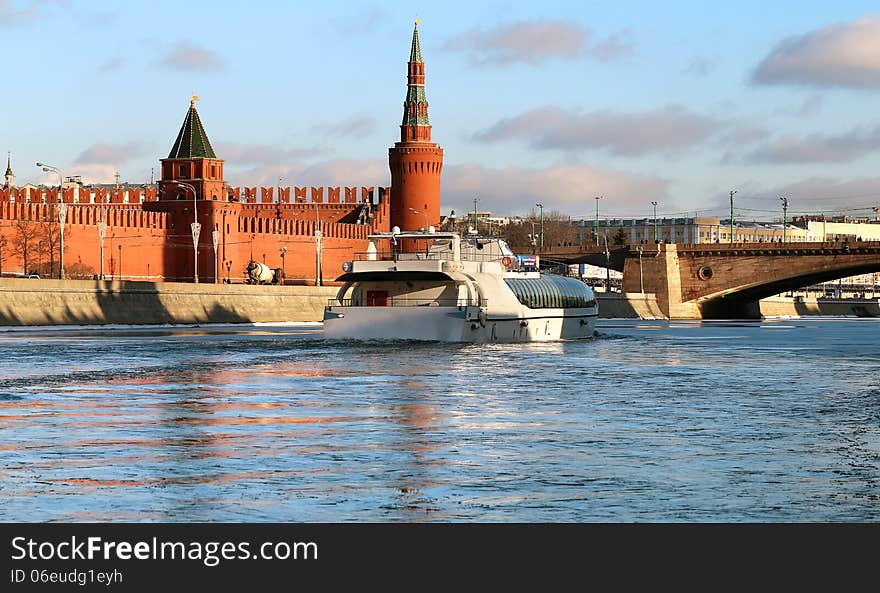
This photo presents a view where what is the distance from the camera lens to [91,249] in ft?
268

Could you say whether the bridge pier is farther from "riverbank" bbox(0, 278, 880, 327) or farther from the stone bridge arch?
"riverbank" bbox(0, 278, 880, 327)

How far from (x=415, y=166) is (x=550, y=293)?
66.9 meters

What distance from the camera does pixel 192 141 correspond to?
92.9 m

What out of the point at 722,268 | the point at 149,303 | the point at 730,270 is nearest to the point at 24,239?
the point at 149,303

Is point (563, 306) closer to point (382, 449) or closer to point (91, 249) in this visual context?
point (382, 449)

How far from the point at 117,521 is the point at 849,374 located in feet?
72.9

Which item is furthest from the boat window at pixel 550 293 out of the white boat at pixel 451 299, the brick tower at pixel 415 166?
the brick tower at pixel 415 166

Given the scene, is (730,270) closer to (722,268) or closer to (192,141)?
(722,268)
